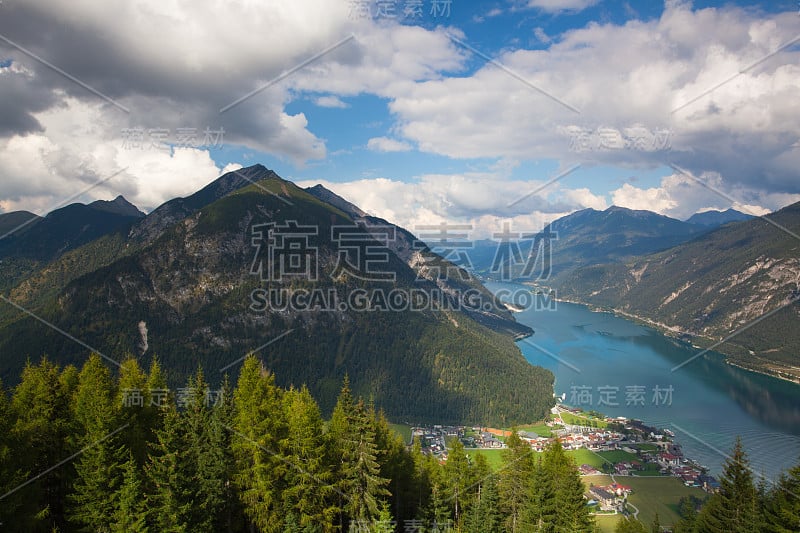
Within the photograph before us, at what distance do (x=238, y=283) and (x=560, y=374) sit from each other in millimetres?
100978

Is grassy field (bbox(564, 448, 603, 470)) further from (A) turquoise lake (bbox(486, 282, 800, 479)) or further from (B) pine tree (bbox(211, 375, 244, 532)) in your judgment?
(B) pine tree (bbox(211, 375, 244, 532))

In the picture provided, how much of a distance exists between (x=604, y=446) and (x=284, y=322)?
302 ft

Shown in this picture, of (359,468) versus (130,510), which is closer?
(130,510)

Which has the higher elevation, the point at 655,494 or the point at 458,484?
the point at 458,484

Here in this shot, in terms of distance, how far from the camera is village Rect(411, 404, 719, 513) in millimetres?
63469

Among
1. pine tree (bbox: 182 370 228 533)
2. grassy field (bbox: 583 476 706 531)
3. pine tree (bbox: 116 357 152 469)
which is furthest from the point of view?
grassy field (bbox: 583 476 706 531)

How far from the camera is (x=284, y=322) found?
134000 millimetres

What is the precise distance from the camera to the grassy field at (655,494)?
55.1 metres

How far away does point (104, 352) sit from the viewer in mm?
115250

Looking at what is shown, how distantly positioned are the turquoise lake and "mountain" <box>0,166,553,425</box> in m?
13.0

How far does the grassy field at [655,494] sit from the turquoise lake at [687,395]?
1099cm

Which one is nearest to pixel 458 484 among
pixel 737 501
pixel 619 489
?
pixel 737 501
